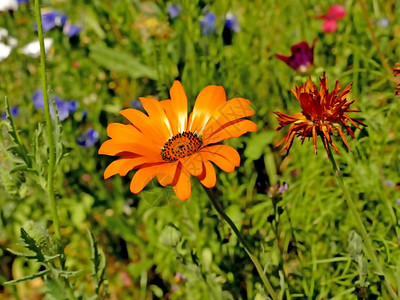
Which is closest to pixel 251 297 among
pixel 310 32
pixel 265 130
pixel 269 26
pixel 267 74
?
pixel 265 130

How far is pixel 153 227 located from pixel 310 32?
104cm

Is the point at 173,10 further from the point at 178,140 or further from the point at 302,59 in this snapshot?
the point at 178,140

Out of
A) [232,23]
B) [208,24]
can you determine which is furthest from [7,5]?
[232,23]

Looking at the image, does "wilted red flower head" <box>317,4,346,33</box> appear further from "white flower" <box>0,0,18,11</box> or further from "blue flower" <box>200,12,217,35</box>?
"white flower" <box>0,0,18,11</box>

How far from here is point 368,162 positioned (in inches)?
62.8

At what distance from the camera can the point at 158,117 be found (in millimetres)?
1196

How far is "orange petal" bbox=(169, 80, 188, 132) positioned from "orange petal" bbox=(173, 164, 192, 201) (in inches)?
9.8

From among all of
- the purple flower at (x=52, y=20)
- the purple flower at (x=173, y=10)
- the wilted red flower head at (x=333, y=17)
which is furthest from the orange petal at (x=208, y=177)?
the purple flower at (x=52, y=20)

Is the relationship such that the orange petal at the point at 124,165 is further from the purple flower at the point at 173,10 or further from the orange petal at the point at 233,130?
the purple flower at the point at 173,10

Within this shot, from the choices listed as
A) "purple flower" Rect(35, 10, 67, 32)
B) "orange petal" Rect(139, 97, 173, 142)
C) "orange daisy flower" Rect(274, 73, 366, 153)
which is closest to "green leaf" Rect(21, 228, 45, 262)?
"orange petal" Rect(139, 97, 173, 142)

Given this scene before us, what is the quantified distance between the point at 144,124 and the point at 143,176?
216 mm

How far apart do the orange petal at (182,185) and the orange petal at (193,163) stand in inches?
0.5

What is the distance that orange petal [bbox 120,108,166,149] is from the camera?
1.11 m

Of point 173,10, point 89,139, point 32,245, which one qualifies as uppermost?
point 173,10
